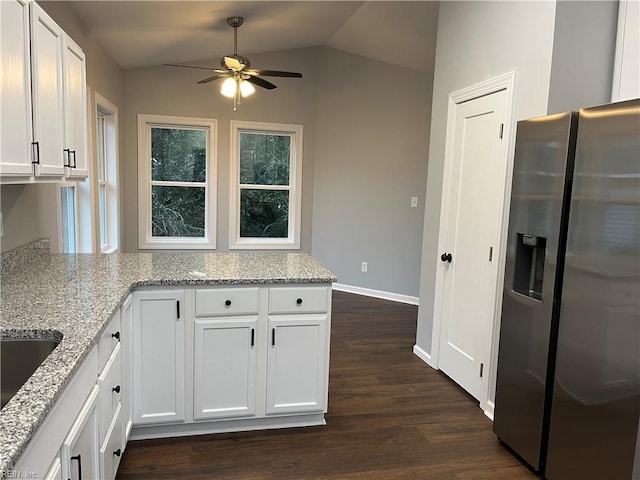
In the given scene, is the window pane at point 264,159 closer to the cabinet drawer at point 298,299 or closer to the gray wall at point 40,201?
the gray wall at point 40,201

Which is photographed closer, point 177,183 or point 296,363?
point 296,363

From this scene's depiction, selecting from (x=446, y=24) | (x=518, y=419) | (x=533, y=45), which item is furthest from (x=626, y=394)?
(x=446, y=24)

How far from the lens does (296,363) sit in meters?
2.56

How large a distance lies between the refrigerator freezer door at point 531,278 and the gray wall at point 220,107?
12.6ft

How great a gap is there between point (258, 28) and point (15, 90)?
331 cm

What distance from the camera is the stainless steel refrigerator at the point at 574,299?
180 cm

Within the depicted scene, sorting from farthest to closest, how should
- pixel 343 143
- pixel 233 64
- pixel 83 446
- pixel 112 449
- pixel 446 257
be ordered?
pixel 343 143 → pixel 233 64 → pixel 446 257 → pixel 112 449 → pixel 83 446

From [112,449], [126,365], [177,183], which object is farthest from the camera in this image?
[177,183]

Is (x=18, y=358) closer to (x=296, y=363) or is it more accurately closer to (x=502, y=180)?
(x=296, y=363)

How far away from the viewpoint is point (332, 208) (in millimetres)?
6004

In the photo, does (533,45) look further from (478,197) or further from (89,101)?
(89,101)

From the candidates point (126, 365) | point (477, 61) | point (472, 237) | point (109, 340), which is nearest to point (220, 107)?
point (477, 61)

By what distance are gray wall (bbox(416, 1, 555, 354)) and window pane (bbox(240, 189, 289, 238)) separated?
8.73 ft

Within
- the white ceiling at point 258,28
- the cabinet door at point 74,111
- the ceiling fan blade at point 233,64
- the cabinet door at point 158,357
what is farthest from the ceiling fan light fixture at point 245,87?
the cabinet door at point 158,357
